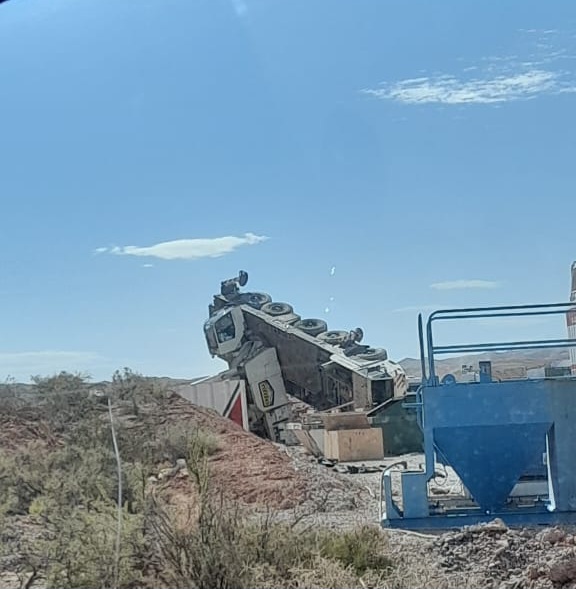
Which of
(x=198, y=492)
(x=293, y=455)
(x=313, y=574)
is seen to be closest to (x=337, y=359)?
(x=293, y=455)

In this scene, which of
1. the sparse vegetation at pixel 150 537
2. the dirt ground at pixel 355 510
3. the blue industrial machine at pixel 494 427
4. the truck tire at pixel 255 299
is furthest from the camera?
the truck tire at pixel 255 299

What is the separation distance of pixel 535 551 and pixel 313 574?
188cm

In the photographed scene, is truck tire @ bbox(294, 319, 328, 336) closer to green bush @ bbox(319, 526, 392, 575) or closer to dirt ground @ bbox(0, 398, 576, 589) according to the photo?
dirt ground @ bbox(0, 398, 576, 589)

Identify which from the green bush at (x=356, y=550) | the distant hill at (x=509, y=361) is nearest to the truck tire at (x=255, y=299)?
the distant hill at (x=509, y=361)

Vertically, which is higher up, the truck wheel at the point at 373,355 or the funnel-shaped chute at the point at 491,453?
the truck wheel at the point at 373,355

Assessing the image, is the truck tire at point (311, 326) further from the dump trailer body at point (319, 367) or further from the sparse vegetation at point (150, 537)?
the sparse vegetation at point (150, 537)

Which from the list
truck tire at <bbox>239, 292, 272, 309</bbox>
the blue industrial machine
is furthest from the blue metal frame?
truck tire at <bbox>239, 292, 272, 309</bbox>

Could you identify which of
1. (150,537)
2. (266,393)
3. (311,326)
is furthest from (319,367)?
(150,537)

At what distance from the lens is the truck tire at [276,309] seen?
17.2m

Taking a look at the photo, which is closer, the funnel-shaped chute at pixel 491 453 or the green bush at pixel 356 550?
the green bush at pixel 356 550

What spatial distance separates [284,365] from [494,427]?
30.8 ft

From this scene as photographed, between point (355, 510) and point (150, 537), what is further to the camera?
point (355, 510)

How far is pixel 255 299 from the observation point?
1705 centimetres

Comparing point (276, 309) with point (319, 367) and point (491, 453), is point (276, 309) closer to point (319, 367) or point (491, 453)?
point (319, 367)
